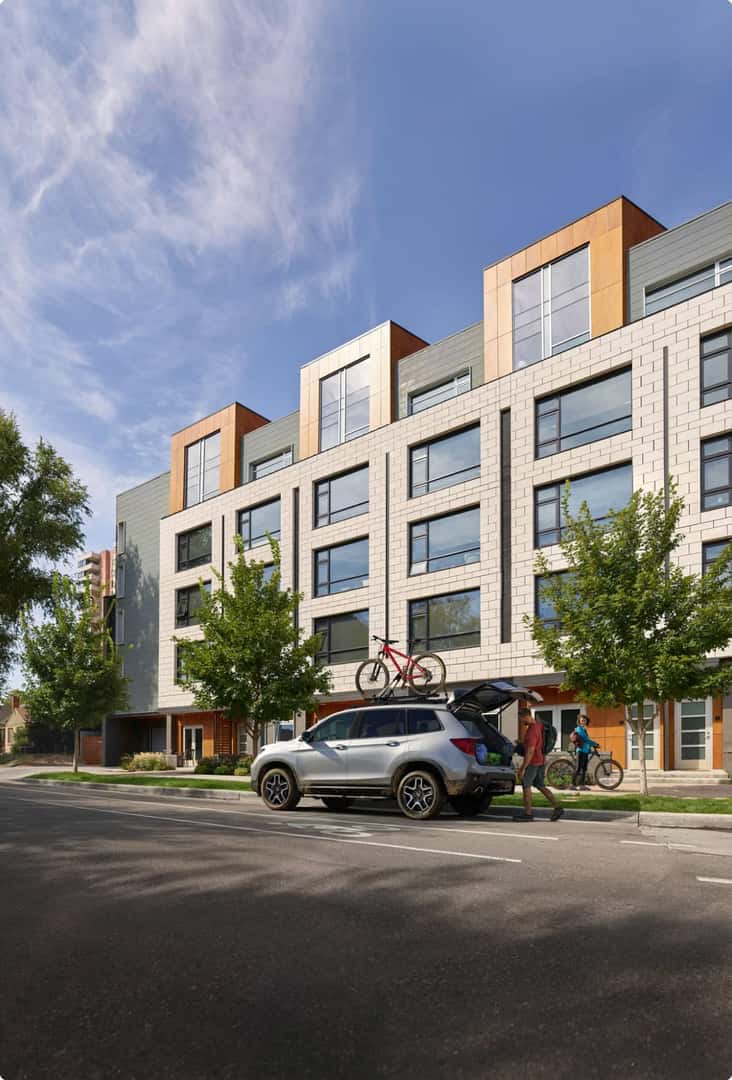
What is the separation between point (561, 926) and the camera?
574 cm

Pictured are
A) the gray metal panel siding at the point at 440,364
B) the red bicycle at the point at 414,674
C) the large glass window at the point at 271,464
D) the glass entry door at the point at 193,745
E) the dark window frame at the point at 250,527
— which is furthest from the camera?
the glass entry door at the point at 193,745

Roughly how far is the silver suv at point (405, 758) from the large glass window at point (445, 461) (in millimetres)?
17670

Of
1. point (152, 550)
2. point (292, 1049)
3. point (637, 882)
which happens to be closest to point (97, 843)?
point (637, 882)

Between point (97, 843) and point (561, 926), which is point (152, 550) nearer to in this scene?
point (97, 843)

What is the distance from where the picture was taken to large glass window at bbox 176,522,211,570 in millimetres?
45000

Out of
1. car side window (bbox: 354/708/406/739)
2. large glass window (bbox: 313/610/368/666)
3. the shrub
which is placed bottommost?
the shrub

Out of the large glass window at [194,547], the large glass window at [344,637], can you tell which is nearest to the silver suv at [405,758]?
the large glass window at [344,637]

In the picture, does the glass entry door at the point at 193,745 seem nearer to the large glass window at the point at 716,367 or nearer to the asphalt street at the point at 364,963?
the large glass window at the point at 716,367

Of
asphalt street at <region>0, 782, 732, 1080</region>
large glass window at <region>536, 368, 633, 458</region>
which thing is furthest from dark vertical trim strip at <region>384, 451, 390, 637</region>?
asphalt street at <region>0, 782, 732, 1080</region>

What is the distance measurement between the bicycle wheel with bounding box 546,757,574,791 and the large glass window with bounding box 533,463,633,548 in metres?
7.81

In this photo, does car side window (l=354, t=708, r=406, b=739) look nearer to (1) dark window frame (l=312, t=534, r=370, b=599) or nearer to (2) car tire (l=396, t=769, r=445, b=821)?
(2) car tire (l=396, t=769, r=445, b=821)

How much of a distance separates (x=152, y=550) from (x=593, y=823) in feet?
131

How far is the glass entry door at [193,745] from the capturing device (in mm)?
45500

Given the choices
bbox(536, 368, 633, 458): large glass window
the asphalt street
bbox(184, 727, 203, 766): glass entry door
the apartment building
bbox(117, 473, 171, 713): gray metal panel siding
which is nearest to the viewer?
the asphalt street
